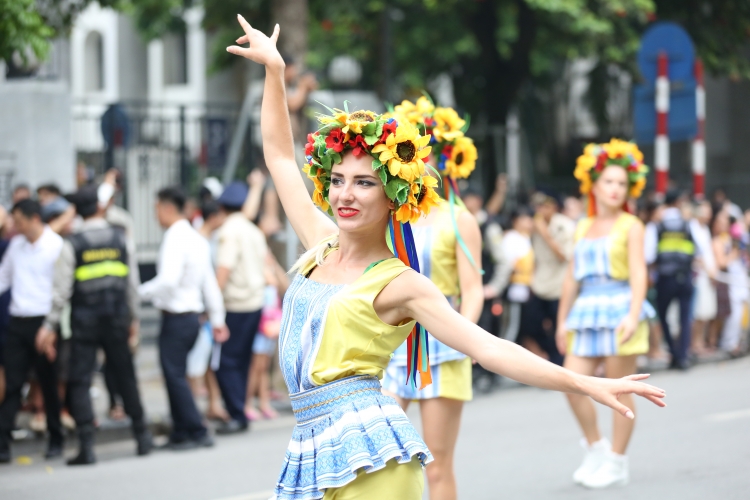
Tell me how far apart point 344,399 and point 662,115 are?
1122cm

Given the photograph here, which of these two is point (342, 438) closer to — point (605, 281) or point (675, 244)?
point (605, 281)

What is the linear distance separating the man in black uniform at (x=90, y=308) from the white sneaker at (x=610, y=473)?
3577mm

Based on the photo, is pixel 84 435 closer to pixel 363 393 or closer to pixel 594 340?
pixel 594 340

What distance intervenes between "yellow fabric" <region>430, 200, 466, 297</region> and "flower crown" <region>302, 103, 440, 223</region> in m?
1.96

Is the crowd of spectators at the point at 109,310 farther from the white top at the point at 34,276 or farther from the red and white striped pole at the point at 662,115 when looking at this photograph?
the red and white striped pole at the point at 662,115

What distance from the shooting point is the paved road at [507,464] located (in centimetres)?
685

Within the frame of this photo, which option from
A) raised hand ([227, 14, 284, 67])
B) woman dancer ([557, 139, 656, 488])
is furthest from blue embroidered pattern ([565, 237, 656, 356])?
raised hand ([227, 14, 284, 67])

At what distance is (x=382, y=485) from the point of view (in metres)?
3.26

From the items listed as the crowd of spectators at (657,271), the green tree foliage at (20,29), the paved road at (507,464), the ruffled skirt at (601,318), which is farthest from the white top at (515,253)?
the green tree foliage at (20,29)

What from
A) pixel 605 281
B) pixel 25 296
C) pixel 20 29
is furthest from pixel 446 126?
pixel 20 29

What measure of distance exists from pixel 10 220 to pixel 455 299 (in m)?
5.24

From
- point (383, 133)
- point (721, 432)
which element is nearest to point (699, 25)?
point (721, 432)

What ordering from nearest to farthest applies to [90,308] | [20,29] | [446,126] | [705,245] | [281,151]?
[281,151], [446,126], [90,308], [20,29], [705,245]

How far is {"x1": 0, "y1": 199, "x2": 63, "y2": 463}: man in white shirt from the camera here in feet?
26.2
